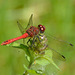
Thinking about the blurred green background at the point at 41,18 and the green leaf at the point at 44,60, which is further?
the blurred green background at the point at 41,18

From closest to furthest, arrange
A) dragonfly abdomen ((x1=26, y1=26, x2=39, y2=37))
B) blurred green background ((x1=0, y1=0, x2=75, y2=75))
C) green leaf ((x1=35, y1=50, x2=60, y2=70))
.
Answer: green leaf ((x1=35, y1=50, x2=60, y2=70))
dragonfly abdomen ((x1=26, y1=26, x2=39, y2=37))
blurred green background ((x1=0, y1=0, x2=75, y2=75))

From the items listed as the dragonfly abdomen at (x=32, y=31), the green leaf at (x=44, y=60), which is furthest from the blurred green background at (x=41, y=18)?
the green leaf at (x=44, y=60)

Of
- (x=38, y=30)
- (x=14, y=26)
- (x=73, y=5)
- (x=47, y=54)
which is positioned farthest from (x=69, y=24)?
(x=47, y=54)

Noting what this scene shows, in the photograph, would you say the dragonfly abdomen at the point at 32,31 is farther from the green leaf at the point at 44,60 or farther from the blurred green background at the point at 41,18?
the blurred green background at the point at 41,18

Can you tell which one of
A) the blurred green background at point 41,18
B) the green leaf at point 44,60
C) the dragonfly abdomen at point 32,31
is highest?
the dragonfly abdomen at point 32,31

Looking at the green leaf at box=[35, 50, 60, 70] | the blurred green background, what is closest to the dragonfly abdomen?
the green leaf at box=[35, 50, 60, 70]

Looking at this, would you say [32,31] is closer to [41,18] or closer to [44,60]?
[44,60]

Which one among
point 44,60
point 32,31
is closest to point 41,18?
point 32,31

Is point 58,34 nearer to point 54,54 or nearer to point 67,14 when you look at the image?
point 67,14

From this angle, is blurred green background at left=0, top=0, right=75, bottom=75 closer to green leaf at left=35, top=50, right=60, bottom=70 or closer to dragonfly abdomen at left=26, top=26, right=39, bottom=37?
dragonfly abdomen at left=26, top=26, right=39, bottom=37
